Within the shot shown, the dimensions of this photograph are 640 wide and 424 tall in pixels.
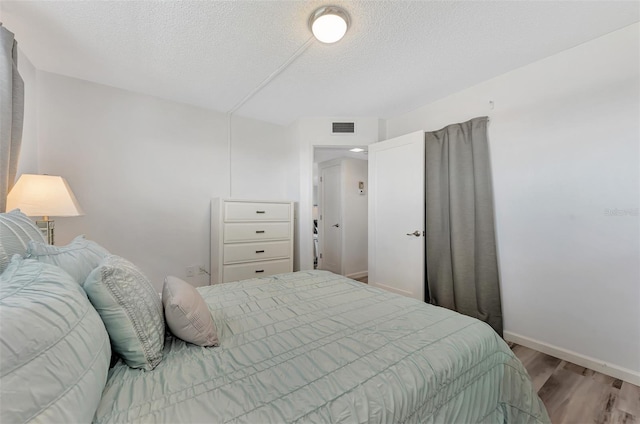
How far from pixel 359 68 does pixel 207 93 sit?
1583 millimetres

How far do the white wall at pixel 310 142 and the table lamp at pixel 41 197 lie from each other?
2.15 metres

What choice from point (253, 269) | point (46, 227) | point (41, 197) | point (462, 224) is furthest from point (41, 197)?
point (462, 224)

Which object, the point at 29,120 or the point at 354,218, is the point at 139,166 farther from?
the point at 354,218

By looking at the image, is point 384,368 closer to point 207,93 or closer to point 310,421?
point 310,421

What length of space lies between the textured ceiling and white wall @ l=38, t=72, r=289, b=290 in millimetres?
236

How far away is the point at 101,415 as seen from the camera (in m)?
0.63

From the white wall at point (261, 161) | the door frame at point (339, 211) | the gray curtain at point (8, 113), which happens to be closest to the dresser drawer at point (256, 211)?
the white wall at point (261, 161)

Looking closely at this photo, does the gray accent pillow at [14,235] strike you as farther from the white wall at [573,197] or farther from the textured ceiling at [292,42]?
the white wall at [573,197]

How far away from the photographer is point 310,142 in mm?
3301

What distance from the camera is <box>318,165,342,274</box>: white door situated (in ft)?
15.5

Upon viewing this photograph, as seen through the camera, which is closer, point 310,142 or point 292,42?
point 292,42

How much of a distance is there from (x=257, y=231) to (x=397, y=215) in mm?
1589

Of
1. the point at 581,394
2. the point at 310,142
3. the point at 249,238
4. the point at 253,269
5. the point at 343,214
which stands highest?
the point at 310,142

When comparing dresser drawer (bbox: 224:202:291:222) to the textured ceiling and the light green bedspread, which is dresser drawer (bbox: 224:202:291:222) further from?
the light green bedspread
